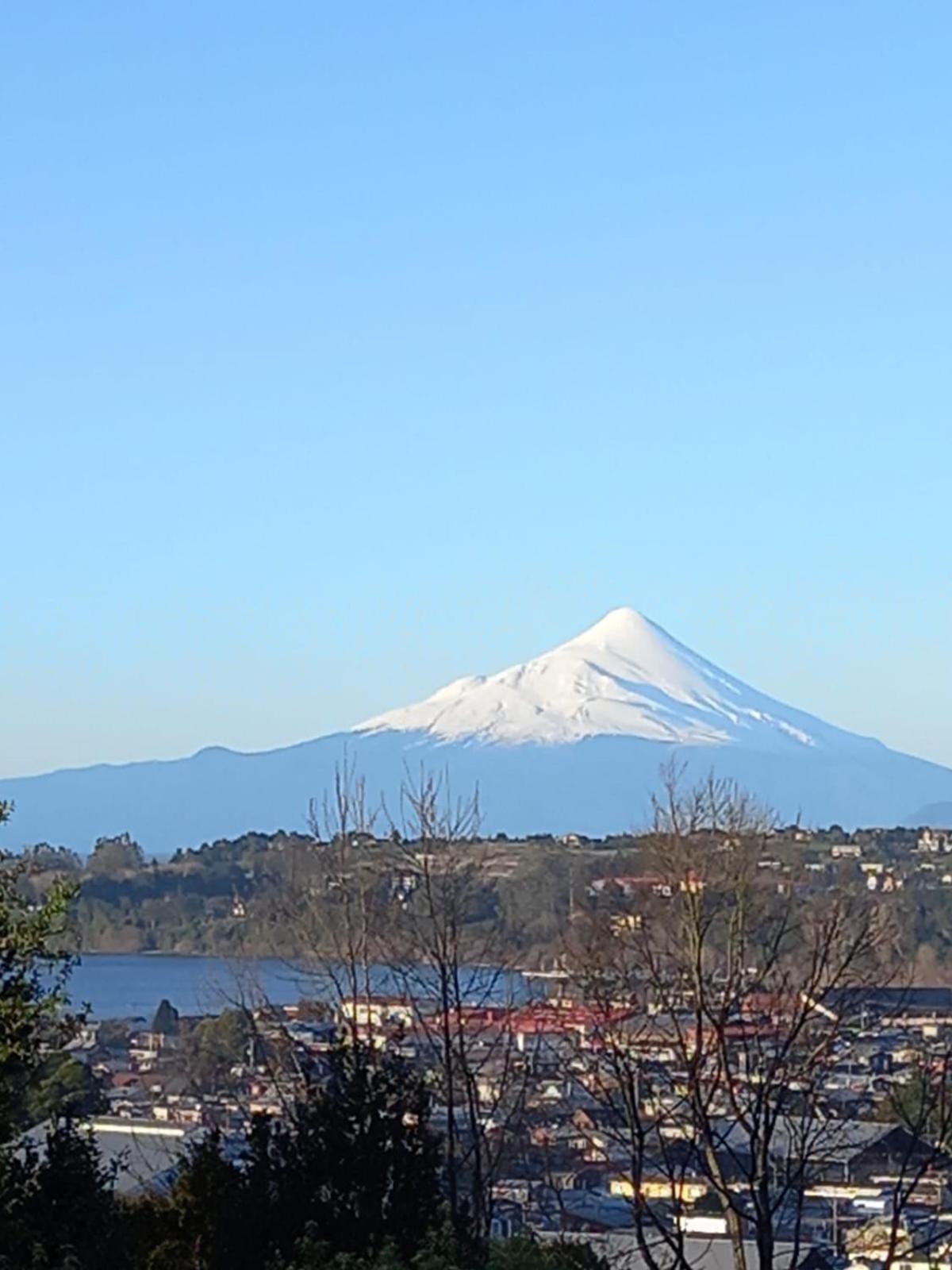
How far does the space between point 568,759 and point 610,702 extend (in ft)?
19.6

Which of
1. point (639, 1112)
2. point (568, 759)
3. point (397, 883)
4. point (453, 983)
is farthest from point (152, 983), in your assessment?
point (568, 759)

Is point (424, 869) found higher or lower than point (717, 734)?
lower

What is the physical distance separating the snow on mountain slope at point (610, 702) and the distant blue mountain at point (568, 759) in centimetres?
10

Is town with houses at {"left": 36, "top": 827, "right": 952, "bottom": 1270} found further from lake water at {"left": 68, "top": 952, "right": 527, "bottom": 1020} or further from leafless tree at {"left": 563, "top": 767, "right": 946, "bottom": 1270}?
lake water at {"left": 68, "top": 952, "right": 527, "bottom": 1020}

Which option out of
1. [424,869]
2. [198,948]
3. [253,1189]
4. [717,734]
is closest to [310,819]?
[424,869]

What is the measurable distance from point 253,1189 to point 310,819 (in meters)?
5.21

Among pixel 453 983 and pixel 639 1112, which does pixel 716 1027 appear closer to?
pixel 639 1112

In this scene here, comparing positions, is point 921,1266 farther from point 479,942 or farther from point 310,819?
point 479,942

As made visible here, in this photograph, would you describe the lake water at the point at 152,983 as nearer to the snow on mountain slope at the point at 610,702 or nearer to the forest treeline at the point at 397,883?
the forest treeline at the point at 397,883

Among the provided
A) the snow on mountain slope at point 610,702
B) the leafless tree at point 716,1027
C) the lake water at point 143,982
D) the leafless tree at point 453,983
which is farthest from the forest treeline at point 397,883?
the snow on mountain slope at point 610,702

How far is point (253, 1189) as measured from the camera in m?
7.00

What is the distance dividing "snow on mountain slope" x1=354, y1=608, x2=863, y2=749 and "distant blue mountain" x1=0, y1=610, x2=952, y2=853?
4.0 inches

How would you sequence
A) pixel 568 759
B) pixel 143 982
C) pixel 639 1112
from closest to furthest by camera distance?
1. pixel 639 1112
2. pixel 143 982
3. pixel 568 759

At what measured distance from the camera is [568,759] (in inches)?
4035
